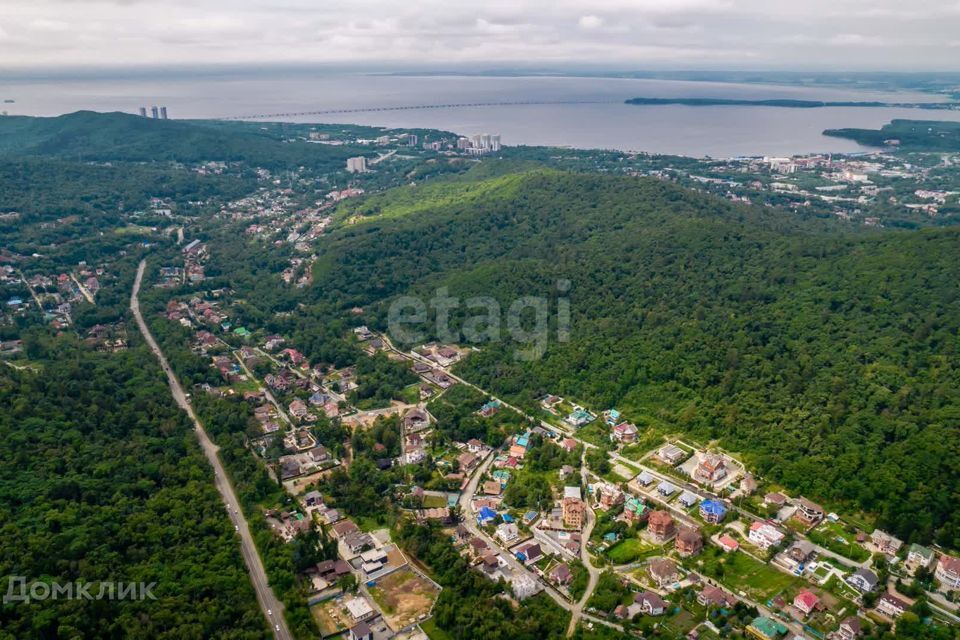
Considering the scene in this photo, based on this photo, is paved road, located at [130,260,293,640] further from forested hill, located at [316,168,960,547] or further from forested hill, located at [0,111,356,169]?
forested hill, located at [0,111,356,169]

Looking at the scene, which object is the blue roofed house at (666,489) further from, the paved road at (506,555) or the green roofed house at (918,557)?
the green roofed house at (918,557)

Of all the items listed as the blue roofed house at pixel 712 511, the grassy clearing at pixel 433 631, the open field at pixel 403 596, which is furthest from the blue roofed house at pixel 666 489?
the grassy clearing at pixel 433 631

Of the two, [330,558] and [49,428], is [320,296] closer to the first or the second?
[49,428]

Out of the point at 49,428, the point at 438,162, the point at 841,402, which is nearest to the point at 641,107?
the point at 438,162

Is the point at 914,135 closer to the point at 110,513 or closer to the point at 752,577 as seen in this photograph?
the point at 752,577

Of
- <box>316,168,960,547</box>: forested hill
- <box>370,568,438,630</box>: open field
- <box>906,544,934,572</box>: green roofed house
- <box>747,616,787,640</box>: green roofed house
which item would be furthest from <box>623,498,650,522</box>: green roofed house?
<box>906,544,934,572</box>: green roofed house
